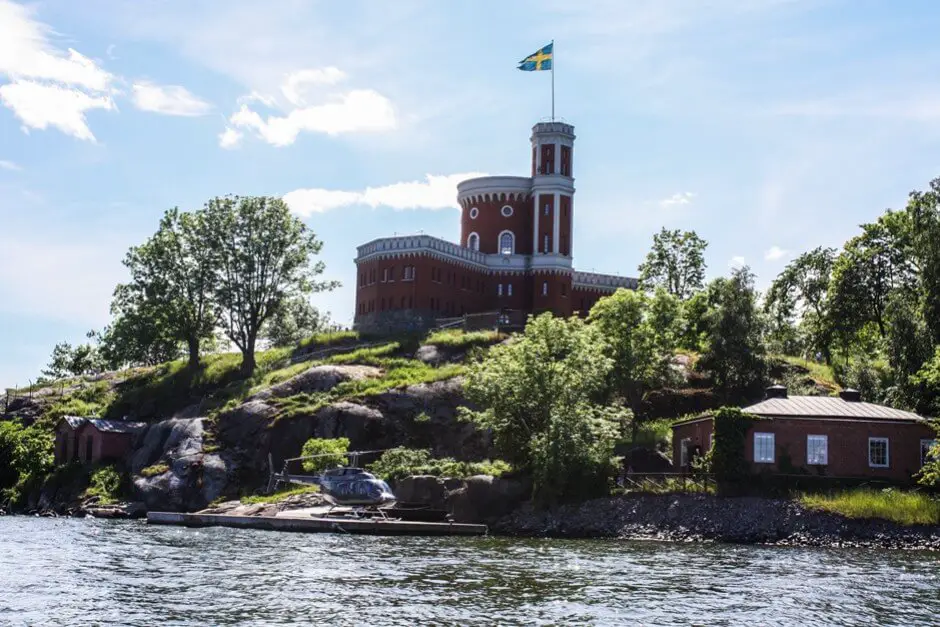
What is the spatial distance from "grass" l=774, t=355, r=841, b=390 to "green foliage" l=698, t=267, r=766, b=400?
670cm

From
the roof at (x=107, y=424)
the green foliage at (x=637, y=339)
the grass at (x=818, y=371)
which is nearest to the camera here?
the green foliage at (x=637, y=339)

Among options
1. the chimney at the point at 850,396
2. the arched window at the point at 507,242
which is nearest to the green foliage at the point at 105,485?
the arched window at the point at 507,242

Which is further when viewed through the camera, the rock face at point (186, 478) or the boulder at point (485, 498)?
the rock face at point (186, 478)

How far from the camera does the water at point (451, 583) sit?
2339 cm

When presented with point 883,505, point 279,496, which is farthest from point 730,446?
point 279,496

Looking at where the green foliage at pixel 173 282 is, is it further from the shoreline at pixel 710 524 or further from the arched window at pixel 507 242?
the shoreline at pixel 710 524

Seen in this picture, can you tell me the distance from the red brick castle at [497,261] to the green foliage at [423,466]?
2667 centimetres

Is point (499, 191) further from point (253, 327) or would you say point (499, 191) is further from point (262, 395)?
point (262, 395)

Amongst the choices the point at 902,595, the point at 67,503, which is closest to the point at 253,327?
the point at 67,503

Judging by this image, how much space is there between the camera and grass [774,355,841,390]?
222 ft

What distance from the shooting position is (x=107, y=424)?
72.8 m

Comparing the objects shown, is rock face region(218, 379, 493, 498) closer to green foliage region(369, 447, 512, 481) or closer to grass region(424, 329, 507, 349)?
green foliage region(369, 447, 512, 481)

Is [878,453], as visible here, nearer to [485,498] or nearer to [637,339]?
[485,498]

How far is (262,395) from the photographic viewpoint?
7012 cm
